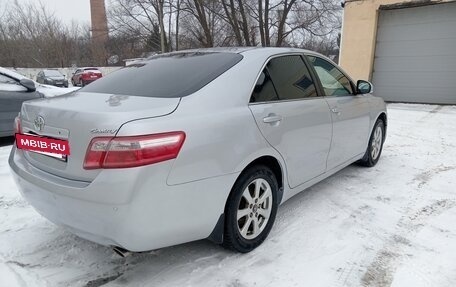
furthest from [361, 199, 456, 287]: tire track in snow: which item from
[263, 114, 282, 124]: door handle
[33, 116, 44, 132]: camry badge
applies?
[33, 116, 44, 132]: camry badge

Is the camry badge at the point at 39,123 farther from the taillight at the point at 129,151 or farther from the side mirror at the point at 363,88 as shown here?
the side mirror at the point at 363,88

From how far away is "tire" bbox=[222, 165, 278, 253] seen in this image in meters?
2.58

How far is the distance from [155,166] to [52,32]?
4300 centimetres

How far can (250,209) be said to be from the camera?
274 centimetres

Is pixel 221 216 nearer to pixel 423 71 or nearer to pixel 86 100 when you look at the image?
pixel 86 100

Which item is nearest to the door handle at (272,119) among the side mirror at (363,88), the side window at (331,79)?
the side window at (331,79)

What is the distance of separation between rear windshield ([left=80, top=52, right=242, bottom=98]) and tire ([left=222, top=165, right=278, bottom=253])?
751mm

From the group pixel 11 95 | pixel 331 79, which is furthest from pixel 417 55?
pixel 11 95

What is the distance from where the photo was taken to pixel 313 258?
107 inches

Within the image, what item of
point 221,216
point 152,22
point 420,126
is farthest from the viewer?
point 152,22

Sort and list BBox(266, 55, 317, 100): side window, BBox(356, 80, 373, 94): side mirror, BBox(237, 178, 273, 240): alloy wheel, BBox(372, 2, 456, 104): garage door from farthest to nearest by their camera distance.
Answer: BBox(372, 2, 456, 104): garage door < BBox(356, 80, 373, 94): side mirror < BBox(266, 55, 317, 100): side window < BBox(237, 178, 273, 240): alloy wheel

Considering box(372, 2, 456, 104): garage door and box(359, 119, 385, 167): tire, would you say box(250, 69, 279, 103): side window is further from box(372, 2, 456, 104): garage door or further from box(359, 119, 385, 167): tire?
box(372, 2, 456, 104): garage door

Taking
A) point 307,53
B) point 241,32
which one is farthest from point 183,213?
point 241,32

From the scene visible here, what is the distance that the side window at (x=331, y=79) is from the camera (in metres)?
3.71
